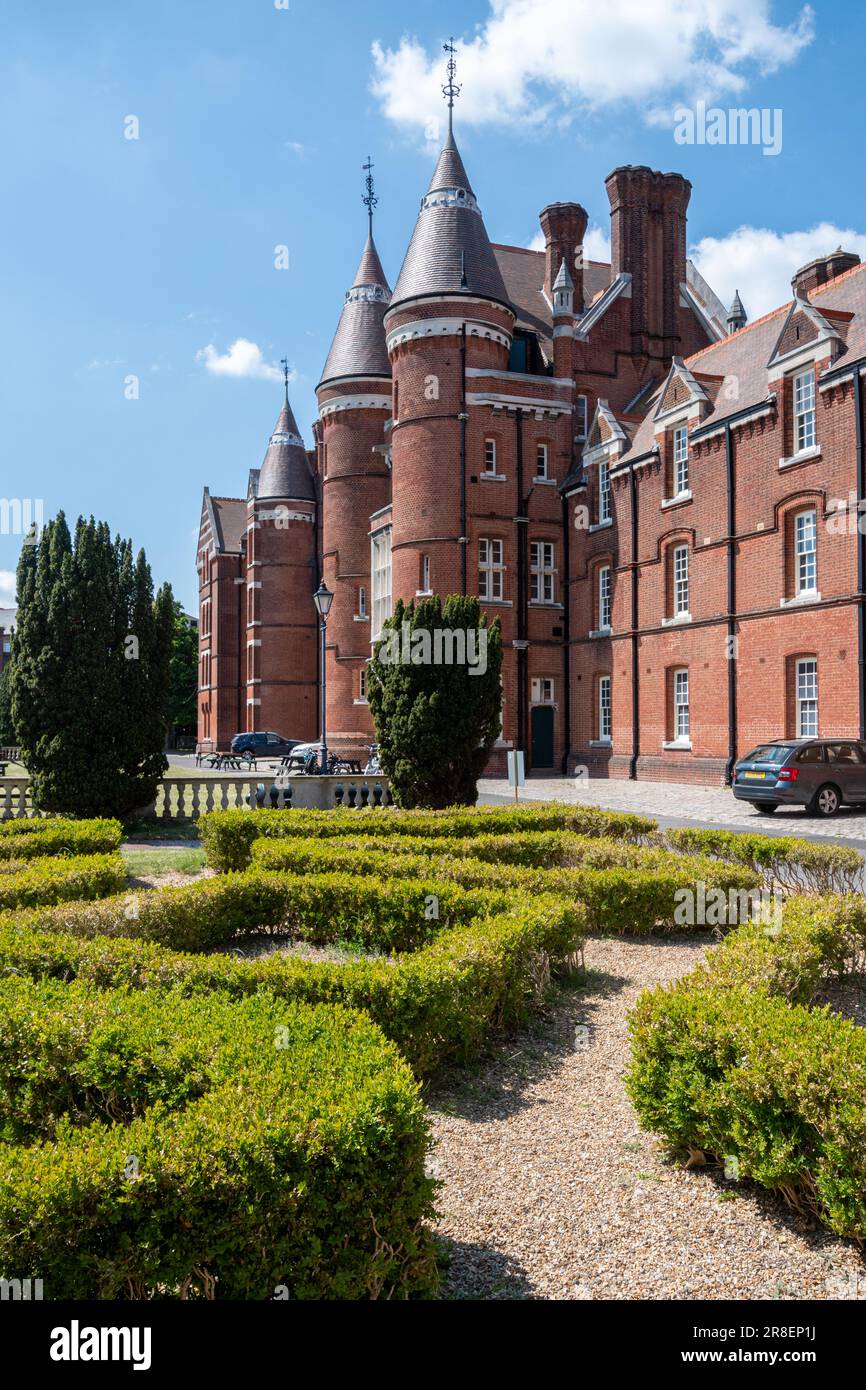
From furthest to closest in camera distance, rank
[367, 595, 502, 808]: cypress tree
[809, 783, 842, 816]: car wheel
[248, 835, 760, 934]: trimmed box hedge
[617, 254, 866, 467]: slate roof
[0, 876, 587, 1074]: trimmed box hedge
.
A: [617, 254, 866, 467]: slate roof < [809, 783, 842, 816]: car wheel < [367, 595, 502, 808]: cypress tree < [248, 835, 760, 934]: trimmed box hedge < [0, 876, 587, 1074]: trimmed box hedge

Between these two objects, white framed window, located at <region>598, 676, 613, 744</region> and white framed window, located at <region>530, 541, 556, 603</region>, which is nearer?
white framed window, located at <region>598, 676, 613, 744</region>

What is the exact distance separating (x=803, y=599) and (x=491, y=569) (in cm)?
1329

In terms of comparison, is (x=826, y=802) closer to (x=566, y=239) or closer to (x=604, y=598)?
(x=604, y=598)

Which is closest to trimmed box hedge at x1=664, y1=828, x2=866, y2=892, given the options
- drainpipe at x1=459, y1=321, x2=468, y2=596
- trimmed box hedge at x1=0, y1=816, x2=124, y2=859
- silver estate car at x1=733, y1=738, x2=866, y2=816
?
trimmed box hedge at x1=0, y1=816, x2=124, y2=859

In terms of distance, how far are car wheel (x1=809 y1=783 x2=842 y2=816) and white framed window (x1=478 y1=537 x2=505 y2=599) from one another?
1730 cm

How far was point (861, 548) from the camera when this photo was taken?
76.1ft

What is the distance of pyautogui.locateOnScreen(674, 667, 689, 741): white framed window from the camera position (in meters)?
30.2

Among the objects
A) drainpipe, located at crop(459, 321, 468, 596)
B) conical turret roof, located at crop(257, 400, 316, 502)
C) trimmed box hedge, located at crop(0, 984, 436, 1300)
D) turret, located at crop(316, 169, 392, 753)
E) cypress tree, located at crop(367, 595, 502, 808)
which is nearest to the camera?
trimmed box hedge, located at crop(0, 984, 436, 1300)

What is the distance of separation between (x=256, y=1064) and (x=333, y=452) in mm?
42621

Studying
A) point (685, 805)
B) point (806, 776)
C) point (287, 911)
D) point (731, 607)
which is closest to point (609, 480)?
point (731, 607)

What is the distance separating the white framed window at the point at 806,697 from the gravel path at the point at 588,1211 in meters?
21.1

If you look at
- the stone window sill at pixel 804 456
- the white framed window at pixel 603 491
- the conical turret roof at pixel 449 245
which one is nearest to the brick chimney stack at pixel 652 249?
the conical turret roof at pixel 449 245

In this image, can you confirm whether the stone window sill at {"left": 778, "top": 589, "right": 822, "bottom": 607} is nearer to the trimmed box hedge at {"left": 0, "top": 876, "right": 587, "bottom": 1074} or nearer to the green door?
the green door
